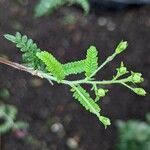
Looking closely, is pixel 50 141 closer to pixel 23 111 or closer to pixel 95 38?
pixel 23 111

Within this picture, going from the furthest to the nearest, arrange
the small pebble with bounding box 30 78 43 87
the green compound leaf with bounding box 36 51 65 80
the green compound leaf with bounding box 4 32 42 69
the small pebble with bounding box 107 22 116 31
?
the small pebble with bounding box 107 22 116 31 → the small pebble with bounding box 30 78 43 87 → the green compound leaf with bounding box 4 32 42 69 → the green compound leaf with bounding box 36 51 65 80

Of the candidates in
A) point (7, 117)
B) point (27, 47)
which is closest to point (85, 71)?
point (27, 47)

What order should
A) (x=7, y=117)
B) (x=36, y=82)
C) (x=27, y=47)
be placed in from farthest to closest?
(x=36, y=82)
(x=7, y=117)
(x=27, y=47)

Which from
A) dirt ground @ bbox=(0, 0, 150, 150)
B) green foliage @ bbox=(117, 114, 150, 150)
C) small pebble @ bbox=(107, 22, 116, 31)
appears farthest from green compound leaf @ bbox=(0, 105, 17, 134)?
small pebble @ bbox=(107, 22, 116, 31)

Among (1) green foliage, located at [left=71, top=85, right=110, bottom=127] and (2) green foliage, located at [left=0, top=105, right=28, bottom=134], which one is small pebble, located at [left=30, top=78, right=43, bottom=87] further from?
(1) green foliage, located at [left=71, top=85, right=110, bottom=127]

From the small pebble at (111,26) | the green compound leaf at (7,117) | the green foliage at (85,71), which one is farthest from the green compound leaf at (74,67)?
the small pebble at (111,26)

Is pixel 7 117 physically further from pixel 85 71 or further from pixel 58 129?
pixel 85 71

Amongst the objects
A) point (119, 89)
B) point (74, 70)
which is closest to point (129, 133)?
point (119, 89)
